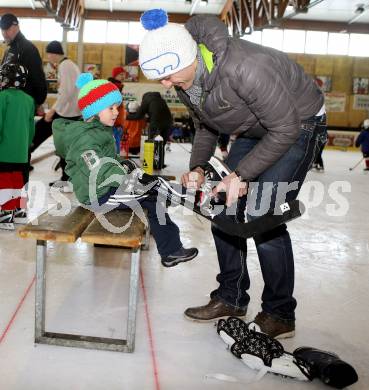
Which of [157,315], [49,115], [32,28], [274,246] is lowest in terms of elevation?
[157,315]

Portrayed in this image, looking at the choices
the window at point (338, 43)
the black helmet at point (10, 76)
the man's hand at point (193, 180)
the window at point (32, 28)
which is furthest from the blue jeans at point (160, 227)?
the window at point (338, 43)

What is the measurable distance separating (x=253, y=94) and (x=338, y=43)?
22.7 metres

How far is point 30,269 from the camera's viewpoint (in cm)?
267

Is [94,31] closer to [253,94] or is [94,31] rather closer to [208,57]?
[208,57]

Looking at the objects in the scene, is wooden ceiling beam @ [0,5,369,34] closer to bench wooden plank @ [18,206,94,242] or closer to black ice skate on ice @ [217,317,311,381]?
bench wooden plank @ [18,206,94,242]

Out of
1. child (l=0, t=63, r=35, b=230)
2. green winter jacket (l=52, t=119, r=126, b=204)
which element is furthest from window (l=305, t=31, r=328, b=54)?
green winter jacket (l=52, t=119, r=126, b=204)

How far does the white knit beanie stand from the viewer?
157 cm

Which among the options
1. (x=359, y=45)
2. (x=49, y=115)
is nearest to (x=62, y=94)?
(x=49, y=115)

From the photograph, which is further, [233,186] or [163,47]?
[233,186]

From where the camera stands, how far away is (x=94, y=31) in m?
22.0

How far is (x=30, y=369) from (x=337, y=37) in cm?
2320

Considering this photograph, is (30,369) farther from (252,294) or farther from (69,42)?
(69,42)

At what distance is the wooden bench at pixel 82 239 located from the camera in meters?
1.66

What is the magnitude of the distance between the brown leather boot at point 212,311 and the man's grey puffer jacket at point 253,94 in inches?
28.7
